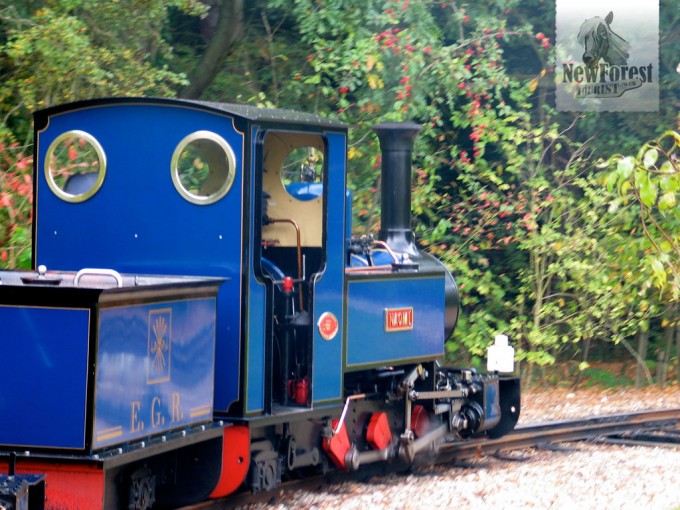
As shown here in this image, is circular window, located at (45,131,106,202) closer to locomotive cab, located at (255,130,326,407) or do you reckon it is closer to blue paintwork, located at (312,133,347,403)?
locomotive cab, located at (255,130,326,407)

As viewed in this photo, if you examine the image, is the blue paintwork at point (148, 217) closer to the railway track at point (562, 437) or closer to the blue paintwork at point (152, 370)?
the blue paintwork at point (152, 370)

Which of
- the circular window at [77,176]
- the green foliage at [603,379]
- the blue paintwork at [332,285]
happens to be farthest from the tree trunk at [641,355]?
the circular window at [77,176]

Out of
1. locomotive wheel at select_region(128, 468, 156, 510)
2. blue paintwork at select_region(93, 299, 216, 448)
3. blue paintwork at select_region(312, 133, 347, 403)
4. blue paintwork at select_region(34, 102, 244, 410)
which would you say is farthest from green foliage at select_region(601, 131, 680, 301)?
locomotive wheel at select_region(128, 468, 156, 510)

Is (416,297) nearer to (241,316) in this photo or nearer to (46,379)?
(241,316)

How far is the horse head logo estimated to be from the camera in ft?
45.7

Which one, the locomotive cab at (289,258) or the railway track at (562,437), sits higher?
the locomotive cab at (289,258)

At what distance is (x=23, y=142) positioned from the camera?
10781 mm

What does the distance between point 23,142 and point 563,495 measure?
6.24 meters

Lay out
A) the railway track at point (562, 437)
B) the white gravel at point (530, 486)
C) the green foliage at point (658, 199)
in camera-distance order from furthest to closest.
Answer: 1. the green foliage at point (658, 199)
2. the railway track at point (562, 437)
3. the white gravel at point (530, 486)

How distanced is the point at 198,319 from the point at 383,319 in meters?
1.90

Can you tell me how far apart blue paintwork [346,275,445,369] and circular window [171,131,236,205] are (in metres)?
1.10

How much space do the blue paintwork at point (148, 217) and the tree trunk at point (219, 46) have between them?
18.6ft

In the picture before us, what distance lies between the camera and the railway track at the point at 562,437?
802 centimetres

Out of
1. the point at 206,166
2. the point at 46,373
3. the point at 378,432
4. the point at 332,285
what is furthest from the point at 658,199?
the point at 46,373
